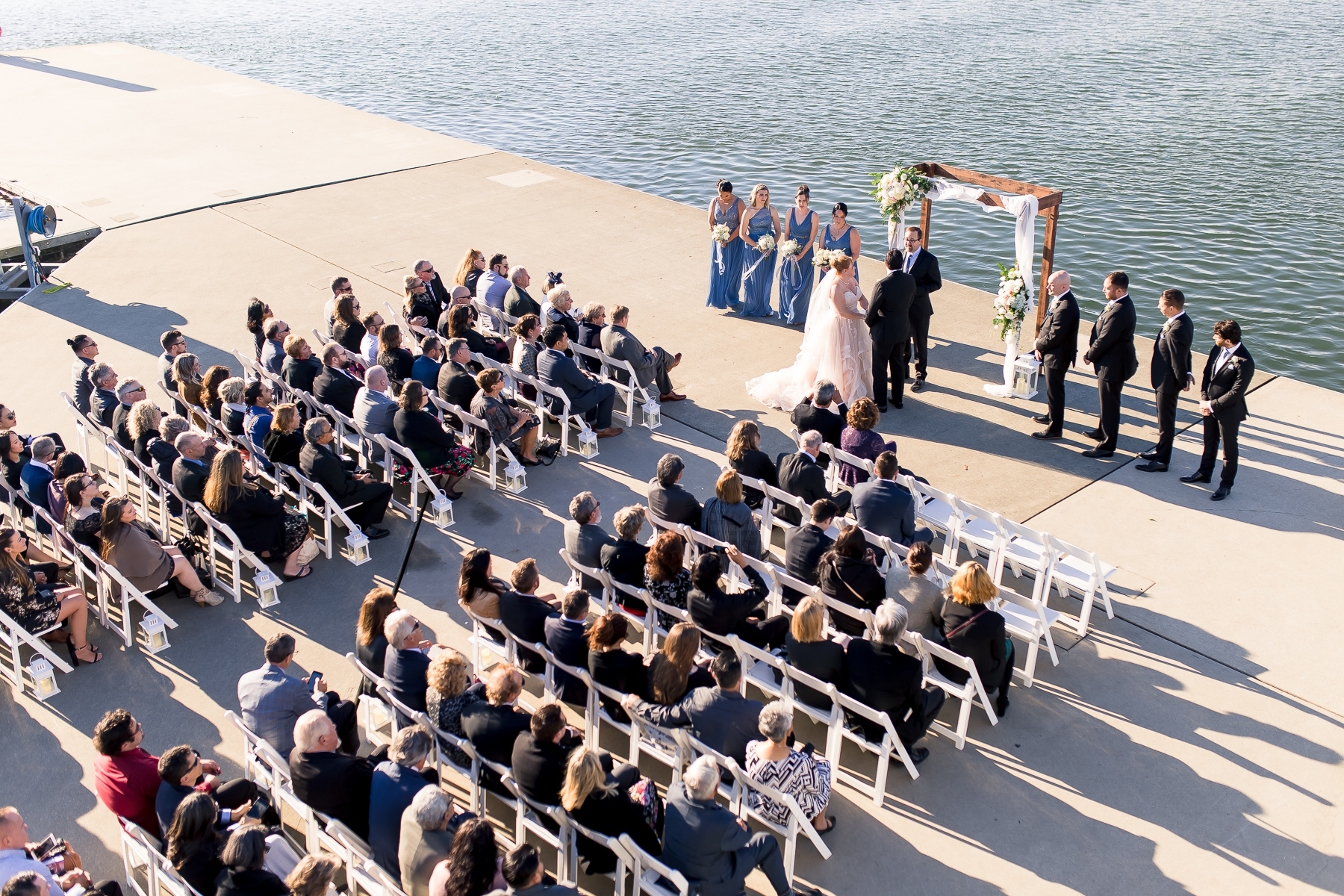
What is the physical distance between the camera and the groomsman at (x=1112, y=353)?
9.77m

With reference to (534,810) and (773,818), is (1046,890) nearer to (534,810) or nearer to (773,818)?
(773,818)

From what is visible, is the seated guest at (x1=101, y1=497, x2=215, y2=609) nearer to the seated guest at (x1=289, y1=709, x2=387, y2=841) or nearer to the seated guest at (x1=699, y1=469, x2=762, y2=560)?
the seated guest at (x1=289, y1=709, x2=387, y2=841)

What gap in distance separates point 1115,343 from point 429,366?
607 cm

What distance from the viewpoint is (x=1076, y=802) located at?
6.42 m

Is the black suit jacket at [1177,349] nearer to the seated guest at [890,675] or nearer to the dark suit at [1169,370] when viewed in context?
the dark suit at [1169,370]

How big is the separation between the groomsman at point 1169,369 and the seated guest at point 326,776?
7299mm

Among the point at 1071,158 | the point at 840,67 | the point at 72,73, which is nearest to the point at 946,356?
the point at 1071,158

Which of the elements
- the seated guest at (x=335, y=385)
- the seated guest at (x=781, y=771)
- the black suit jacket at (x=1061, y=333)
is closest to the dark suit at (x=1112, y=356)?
the black suit jacket at (x=1061, y=333)

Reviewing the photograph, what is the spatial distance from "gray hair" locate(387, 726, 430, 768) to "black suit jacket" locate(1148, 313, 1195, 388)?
7.07 m

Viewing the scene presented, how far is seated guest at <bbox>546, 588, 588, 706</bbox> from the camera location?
21.6 ft

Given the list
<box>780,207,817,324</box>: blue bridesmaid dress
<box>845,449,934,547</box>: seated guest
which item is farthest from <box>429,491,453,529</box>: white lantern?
<box>780,207,817,324</box>: blue bridesmaid dress

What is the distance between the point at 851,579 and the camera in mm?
7094

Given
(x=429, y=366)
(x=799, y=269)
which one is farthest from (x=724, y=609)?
(x=799, y=269)

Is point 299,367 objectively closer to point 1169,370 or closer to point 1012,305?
point 1012,305
